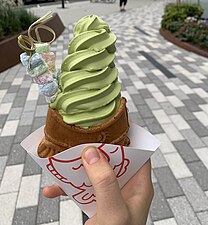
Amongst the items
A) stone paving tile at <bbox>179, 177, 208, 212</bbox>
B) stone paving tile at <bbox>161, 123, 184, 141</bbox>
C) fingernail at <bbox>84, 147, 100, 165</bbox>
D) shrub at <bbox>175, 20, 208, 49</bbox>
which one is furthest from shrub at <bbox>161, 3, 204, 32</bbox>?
fingernail at <bbox>84, 147, 100, 165</bbox>

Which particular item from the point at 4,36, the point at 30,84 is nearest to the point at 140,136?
the point at 30,84

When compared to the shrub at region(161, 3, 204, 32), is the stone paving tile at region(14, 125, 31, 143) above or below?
above

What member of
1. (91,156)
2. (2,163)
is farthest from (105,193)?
(2,163)

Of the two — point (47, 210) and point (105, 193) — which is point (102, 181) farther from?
point (47, 210)

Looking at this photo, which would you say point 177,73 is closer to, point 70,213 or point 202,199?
point 202,199

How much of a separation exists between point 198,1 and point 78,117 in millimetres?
13866

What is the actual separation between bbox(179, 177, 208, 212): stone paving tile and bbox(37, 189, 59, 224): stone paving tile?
1.58m

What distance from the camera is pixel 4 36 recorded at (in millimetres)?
7723

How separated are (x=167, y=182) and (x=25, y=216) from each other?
1.78 m

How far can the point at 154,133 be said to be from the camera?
169 inches

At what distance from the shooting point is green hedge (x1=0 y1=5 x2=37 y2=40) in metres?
7.90

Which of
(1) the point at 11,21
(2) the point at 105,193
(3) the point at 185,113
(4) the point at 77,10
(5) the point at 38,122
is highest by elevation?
(2) the point at 105,193

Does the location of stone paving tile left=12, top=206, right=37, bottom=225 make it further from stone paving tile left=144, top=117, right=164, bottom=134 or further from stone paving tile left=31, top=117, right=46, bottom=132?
stone paving tile left=144, top=117, right=164, bottom=134

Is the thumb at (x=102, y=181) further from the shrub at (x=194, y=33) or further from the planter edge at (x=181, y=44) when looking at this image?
the shrub at (x=194, y=33)
